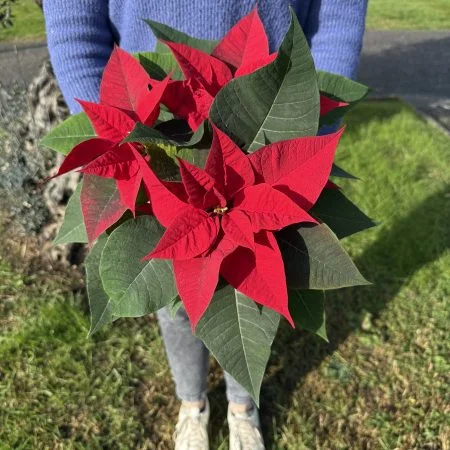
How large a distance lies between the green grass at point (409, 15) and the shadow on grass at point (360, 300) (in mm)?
6459

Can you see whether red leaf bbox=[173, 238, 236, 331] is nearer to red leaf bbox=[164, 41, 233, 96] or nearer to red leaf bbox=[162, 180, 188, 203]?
red leaf bbox=[162, 180, 188, 203]

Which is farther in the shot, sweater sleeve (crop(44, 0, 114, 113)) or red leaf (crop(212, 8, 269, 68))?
sweater sleeve (crop(44, 0, 114, 113))

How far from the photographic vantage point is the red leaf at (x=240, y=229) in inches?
27.2

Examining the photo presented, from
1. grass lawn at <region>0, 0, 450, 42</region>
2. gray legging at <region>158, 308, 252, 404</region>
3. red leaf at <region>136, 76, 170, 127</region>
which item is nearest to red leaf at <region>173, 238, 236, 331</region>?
red leaf at <region>136, 76, 170, 127</region>

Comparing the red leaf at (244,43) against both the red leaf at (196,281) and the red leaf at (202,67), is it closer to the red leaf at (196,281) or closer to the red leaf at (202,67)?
the red leaf at (202,67)

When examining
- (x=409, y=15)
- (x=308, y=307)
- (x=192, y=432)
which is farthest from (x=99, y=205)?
(x=409, y=15)

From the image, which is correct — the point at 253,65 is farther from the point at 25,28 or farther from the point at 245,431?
the point at 25,28

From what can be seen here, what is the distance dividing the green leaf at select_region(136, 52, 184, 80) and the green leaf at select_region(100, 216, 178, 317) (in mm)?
269

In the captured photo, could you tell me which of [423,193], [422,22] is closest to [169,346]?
[423,193]

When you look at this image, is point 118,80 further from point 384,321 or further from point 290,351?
point 384,321

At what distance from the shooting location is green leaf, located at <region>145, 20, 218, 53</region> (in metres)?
0.90

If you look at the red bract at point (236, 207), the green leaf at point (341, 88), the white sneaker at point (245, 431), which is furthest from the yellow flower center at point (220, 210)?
the white sneaker at point (245, 431)

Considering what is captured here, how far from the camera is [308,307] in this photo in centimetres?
89

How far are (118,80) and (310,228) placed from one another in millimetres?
376
